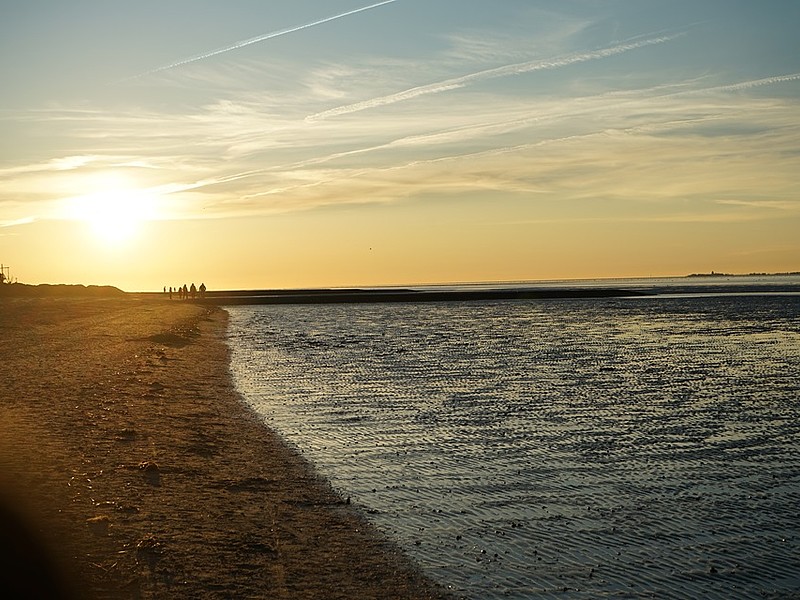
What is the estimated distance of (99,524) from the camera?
11.9m

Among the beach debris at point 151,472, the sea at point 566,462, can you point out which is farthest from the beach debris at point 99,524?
the sea at point 566,462

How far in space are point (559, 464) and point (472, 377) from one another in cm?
1570

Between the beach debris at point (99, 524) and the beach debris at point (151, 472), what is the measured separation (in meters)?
2.67

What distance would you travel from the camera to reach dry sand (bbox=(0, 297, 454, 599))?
10.2m

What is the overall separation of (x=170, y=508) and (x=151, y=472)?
2.43 m

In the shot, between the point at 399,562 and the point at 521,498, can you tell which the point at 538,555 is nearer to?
the point at 399,562

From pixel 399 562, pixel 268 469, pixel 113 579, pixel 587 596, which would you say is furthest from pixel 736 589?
pixel 268 469

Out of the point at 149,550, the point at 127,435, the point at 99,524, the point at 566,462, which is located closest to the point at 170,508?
the point at 99,524

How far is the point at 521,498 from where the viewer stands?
1465 cm

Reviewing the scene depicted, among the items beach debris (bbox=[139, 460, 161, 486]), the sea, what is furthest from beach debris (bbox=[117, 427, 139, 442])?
the sea

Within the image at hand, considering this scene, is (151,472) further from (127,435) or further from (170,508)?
(127,435)

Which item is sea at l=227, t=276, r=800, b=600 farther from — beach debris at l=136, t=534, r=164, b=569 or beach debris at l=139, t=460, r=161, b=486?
beach debris at l=136, t=534, r=164, b=569

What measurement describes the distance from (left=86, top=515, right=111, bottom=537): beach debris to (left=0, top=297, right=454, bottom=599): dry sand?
0.14 ft

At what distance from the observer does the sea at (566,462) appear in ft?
36.9
